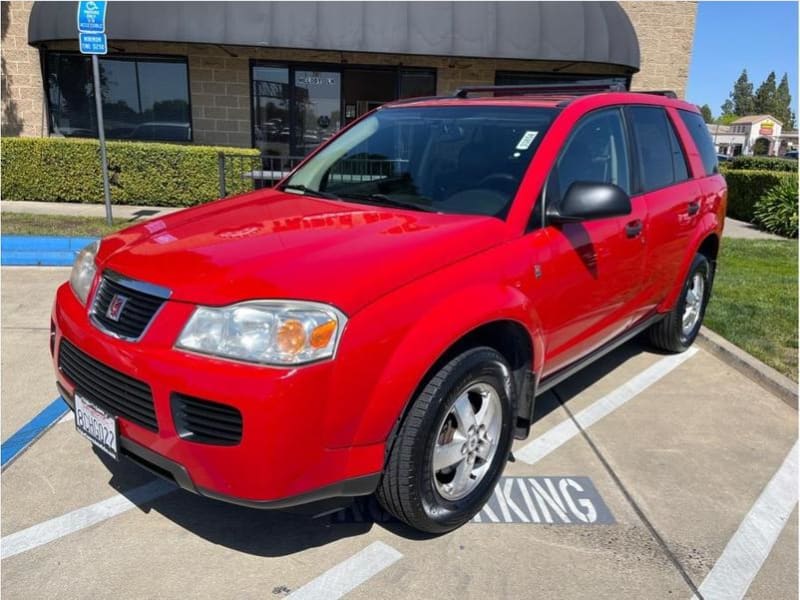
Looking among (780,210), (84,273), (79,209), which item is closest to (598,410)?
(84,273)

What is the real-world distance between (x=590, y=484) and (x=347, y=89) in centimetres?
1142

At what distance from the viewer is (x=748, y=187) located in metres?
13.2

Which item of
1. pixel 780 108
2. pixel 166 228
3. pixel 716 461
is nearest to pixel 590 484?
pixel 716 461

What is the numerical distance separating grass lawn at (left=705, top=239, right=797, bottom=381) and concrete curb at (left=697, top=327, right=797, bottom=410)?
91 millimetres

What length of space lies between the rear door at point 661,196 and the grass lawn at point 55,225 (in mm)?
6788

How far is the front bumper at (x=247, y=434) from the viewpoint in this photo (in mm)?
2113

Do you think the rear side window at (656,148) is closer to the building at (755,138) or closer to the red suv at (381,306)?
the red suv at (381,306)

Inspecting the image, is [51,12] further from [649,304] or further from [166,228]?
[649,304]

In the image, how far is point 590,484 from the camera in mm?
3322

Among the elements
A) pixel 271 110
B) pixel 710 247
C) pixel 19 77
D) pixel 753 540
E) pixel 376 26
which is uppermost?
pixel 376 26

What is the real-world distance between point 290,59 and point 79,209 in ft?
16.2

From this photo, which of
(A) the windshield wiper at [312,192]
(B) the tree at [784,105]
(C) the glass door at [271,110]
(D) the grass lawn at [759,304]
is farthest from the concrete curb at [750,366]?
(B) the tree at [784,105]

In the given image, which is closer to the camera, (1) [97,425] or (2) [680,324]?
(1) [97,425]

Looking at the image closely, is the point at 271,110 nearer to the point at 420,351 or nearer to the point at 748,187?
the point at 748,187
